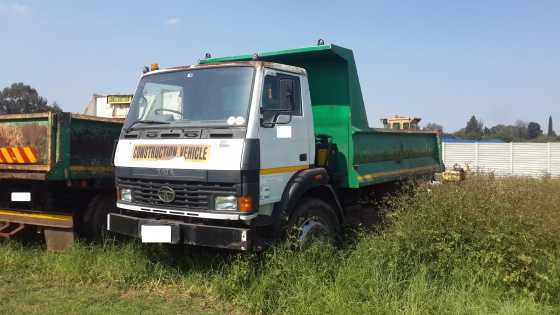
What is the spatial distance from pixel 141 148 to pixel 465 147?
80.0 ft

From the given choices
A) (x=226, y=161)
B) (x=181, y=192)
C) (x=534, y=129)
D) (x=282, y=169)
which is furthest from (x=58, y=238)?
(x=534, y=129)

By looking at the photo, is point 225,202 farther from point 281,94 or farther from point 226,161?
point 281,94

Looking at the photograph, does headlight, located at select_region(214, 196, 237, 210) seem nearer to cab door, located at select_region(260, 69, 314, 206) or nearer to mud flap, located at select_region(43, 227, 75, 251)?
cab door, located at select_region(260, 69, 314, 206)

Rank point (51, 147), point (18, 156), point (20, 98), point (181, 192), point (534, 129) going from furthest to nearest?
point (534, 129), point (20, 98), point (18, 156), point (51, 147), point (181, 192)

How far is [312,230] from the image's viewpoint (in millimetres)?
5352

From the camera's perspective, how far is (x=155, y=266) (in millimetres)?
5461

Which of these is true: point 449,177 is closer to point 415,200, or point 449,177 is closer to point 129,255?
point 415,200

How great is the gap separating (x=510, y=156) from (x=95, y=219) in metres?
23.9

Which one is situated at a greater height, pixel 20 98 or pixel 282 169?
pixel 20 98

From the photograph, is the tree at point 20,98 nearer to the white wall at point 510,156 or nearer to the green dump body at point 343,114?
the white wall at point 510,156

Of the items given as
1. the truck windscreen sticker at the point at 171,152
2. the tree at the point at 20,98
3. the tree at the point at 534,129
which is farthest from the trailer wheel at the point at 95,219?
the tree at the point at 534,129

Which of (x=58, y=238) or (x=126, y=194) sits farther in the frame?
(x=58, y=238)

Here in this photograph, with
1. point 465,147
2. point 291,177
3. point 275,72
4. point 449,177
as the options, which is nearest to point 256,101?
point 275,72

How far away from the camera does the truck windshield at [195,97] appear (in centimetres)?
491
